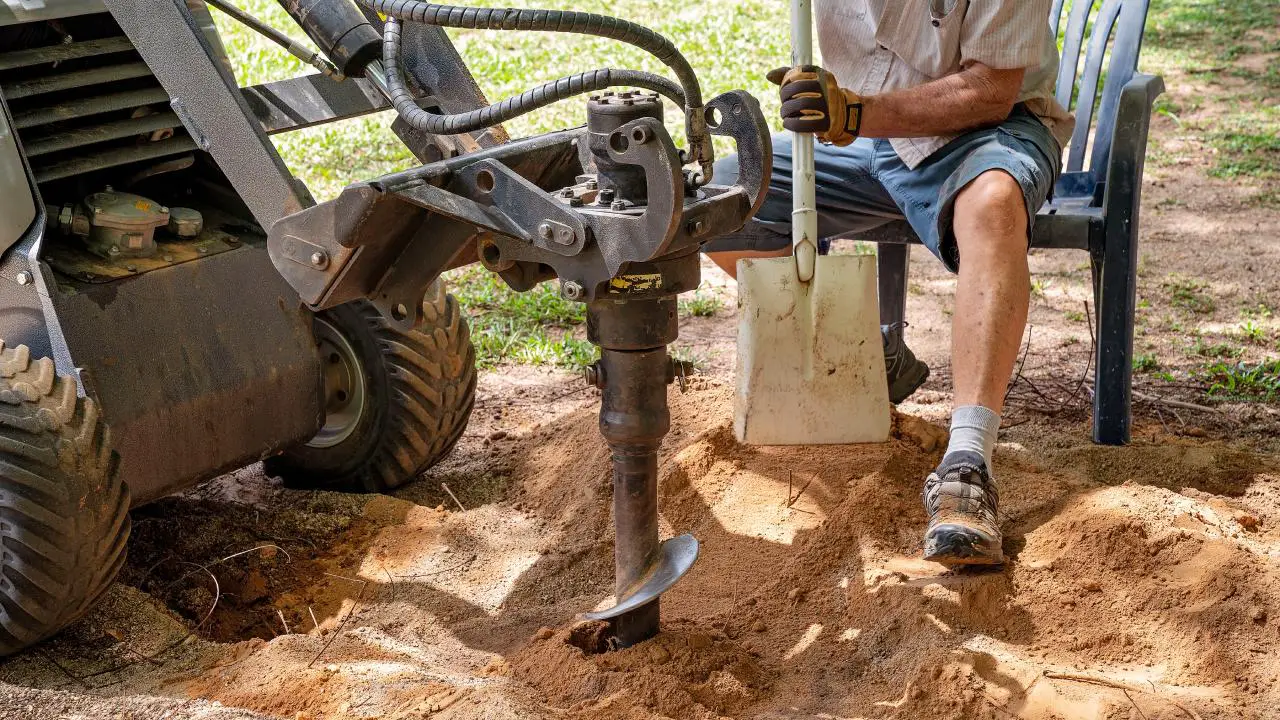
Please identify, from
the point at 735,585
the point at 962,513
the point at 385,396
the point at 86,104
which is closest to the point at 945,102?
the point at 962,513

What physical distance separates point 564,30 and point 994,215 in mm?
1424

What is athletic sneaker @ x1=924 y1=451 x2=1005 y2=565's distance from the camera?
2.69 metres

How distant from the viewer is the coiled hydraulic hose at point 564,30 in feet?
6.45

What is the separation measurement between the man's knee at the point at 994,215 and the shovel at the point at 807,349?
24 cm

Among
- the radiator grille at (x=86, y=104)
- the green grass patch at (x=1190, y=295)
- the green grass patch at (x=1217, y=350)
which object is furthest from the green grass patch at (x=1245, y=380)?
the radiator grille at (x=86, y=104)

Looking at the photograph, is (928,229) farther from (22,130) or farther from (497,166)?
(22,130)

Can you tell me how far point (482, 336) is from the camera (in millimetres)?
4719

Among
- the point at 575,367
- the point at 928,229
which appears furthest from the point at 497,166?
the point at 575,367

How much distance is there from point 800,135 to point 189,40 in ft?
4.82

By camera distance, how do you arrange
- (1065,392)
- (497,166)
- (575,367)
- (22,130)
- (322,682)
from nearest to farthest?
(497,166)
(322,682)
(22,130)
(1065,392)
(575,367)

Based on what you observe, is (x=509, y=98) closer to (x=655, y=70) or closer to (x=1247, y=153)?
(x=1247, y=153)

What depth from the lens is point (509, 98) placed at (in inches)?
86.5

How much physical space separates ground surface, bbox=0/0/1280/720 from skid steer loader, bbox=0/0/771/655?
0.19m

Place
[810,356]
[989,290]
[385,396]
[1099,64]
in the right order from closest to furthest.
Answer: [989,290] → [810,356] → [385,396] → [1099,64]
